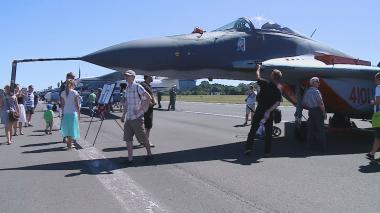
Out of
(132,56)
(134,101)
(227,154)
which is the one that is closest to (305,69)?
(227,154)

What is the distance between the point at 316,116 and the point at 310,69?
1.27 meters

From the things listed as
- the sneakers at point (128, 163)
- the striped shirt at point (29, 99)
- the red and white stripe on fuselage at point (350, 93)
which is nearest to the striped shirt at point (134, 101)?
the sneakers at point (128, 163)

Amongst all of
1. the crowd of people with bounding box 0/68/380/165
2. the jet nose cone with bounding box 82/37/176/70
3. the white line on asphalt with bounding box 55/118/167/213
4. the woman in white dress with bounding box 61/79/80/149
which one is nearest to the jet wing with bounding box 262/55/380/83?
the crowd of people with bounding box 0/68/380/165

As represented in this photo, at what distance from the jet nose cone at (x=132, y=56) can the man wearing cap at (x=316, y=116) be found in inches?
130

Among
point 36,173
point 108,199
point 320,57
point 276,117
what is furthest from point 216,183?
point 320,57

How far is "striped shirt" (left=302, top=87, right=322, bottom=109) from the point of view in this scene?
390 inches

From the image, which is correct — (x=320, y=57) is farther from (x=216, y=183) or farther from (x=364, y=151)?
(x=216, y=183)

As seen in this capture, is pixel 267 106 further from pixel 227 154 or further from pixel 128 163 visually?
pixel 128 163

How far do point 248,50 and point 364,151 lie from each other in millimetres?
3534

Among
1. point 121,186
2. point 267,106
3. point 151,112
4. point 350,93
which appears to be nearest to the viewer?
point 121,186

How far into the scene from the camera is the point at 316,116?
32.8 feet

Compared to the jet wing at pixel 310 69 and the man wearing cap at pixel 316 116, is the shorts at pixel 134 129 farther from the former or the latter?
the man wearing cap at pixel 316 116

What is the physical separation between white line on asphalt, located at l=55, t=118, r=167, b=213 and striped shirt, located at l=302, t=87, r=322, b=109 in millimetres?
4546

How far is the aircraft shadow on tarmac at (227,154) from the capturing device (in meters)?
8.14
